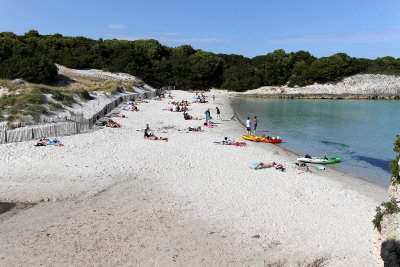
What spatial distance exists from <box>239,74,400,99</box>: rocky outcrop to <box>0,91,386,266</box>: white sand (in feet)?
196

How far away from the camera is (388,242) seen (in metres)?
5.11

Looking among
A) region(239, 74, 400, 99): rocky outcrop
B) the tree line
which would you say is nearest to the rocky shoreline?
region(239, 74, 400, 99): rocky outcrop

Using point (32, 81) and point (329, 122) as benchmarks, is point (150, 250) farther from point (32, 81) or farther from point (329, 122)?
point (32, 81)

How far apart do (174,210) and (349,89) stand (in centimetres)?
7692

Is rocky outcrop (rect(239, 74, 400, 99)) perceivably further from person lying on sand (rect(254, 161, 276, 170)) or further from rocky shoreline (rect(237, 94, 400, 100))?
person lying on sand (rect(254, 161, 276, 170))

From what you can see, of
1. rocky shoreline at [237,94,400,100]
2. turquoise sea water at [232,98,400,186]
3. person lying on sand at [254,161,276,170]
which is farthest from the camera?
rocky shoreline at [237,94,400,100]

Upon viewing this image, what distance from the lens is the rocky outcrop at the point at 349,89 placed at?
71125 mm

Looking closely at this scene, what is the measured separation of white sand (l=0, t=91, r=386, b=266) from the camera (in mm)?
7402

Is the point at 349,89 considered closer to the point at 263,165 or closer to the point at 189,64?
the point at 189,64

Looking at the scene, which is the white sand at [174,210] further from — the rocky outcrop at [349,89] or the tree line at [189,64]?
the rocky outcrop at [349,89]

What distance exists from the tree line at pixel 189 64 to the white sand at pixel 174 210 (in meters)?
52.1

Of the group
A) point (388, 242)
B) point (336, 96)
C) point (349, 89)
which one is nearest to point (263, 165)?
point (388, 242)

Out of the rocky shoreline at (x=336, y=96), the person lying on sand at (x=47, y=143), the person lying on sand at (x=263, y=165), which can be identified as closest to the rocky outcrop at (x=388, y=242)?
the person lying on sand at (x=263, y=165)

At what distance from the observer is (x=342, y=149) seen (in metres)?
20.9
